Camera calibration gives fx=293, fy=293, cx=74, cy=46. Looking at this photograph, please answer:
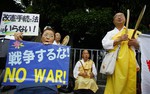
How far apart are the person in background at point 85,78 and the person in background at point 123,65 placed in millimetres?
1878

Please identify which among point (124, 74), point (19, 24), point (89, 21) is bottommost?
point (124, 74)

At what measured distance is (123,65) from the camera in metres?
4.34

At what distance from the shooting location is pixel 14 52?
13.6 feet

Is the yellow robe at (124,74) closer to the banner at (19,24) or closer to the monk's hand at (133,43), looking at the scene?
the monk's hand at (133,43)

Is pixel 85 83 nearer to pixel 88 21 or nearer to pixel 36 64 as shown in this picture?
pixel 88 21

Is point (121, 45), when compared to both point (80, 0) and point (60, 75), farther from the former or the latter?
point (80, 0)

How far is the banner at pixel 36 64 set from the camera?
4.01 metres

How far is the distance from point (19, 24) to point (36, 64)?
3.00 meters

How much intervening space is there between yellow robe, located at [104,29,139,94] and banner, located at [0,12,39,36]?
2.78 meters

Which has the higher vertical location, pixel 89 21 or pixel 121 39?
pixel 89 21

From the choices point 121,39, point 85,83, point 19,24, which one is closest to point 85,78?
point 85,83

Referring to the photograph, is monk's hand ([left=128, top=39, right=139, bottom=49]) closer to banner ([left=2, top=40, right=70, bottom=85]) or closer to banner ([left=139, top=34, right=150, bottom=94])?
banner ([left=139, top=34, right=150, bottom=94])

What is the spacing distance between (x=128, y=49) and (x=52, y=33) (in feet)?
3.92

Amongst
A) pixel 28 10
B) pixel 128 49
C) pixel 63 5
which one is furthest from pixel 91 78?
pixel 28 10
